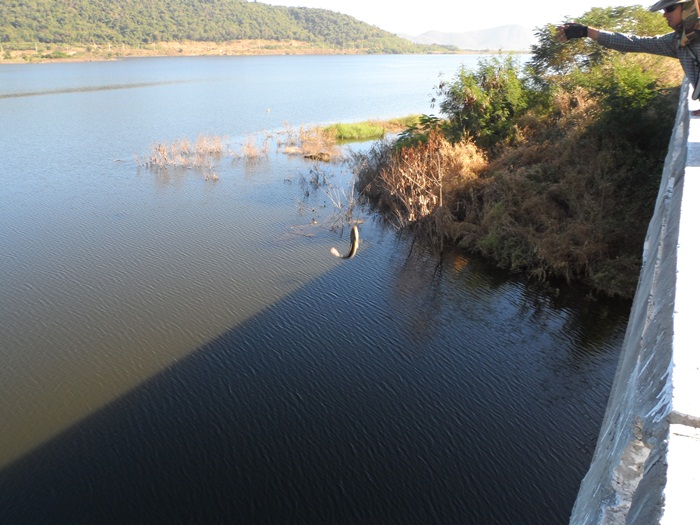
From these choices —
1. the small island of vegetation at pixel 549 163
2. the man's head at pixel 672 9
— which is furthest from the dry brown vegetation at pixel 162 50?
the man's head at pixel 672 9

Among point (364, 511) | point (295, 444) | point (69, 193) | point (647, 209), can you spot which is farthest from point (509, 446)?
point (69, 193)

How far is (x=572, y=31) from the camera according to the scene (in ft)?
17.5

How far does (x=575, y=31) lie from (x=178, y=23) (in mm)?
122180

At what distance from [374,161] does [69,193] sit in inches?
436

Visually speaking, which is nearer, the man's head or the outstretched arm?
the man's head

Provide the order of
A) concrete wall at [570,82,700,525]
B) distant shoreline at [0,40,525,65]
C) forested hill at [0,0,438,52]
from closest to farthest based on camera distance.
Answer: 1. concrete wall at [570,82,700,525]
2. distant shoreline at [0,40,525,65]
3. forested hill at [0,0,438,52]

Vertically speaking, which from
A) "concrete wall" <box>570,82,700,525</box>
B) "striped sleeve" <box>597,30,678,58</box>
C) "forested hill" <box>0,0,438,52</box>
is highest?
"forested hill" <box>0,0,438,52</box>

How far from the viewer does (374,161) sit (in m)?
20.5

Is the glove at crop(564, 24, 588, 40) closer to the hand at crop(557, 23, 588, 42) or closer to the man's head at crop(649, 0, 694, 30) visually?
the hand at crop(557, 23, 588, 42)

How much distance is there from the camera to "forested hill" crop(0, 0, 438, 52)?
85.1 metres

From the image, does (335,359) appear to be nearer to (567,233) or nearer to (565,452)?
(565,452)

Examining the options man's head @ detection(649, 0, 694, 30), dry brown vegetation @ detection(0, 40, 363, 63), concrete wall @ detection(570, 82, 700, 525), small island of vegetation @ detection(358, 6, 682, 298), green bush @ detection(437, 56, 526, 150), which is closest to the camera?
concrete wall @ detection(570, 82, 700, 525)

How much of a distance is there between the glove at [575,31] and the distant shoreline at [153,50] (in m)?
45.7

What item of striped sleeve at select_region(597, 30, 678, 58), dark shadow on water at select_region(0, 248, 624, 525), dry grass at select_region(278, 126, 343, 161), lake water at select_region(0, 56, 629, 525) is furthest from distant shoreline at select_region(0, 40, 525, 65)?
striped sleeve at select_region(597, 30, 678, 58)
